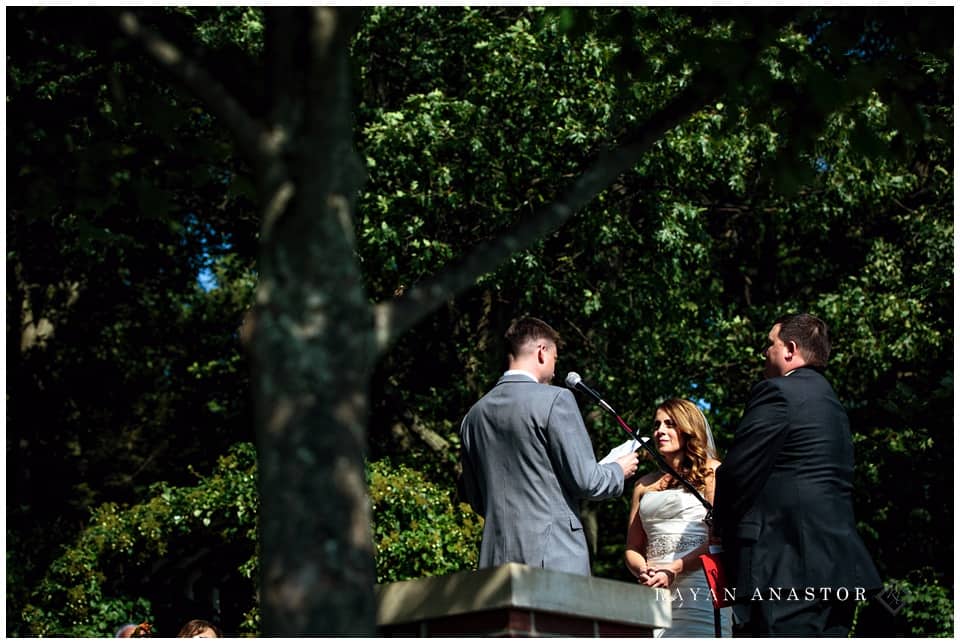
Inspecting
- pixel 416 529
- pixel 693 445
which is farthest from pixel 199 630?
pixel 416 529

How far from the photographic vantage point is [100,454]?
2258cm

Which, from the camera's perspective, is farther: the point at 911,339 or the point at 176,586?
the point at 176,586

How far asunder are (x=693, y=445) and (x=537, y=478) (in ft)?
5.49

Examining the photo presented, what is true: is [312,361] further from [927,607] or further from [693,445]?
[927,607]

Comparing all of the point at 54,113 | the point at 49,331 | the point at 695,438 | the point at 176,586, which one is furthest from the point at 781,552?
the point at 49,331

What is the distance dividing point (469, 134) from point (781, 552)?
10.3 metres

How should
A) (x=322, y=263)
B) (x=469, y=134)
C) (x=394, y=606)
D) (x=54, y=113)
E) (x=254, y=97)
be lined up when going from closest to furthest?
(x=322, y=263), (x=254, y=97), (x=394, y=606), (x=54, y=113), (x=469, y=134)

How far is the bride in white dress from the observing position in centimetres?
711

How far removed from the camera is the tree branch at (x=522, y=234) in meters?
3.27

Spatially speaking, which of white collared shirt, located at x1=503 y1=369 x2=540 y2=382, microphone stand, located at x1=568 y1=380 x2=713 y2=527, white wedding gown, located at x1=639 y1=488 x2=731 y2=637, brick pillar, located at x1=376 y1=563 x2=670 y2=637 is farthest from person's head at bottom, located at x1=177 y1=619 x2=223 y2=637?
brick pillar, located at x1=376 y1=563 x2=670 y2=637

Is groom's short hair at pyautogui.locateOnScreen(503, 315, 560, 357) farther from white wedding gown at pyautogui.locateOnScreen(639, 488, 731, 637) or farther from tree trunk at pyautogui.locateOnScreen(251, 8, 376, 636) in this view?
tree trunk at pyautogui.locateOnScreen(251, 8, 376, 636)

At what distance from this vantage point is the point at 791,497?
5668 millimetres

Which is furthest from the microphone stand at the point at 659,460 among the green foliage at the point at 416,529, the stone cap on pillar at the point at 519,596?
the green foliage at the point at 416,529

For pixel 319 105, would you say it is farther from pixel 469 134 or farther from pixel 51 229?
pixel 51 229
